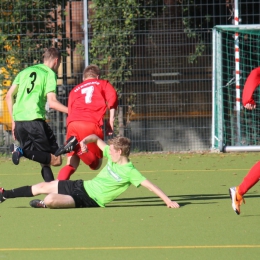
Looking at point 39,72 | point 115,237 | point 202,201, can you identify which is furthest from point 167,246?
point 39,72

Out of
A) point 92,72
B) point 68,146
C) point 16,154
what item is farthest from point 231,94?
point 68,146

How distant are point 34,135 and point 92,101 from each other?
2.51 ft

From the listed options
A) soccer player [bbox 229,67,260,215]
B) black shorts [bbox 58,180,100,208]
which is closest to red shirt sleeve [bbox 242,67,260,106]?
soccer player [bbox 229,67,260,215]

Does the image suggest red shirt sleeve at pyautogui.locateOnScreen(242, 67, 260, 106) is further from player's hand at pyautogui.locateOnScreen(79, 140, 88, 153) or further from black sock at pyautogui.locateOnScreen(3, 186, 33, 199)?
black sock at pyautogui.locateOnScreen(3, 186, 33, 199)

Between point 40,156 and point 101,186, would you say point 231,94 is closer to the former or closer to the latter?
point 40,156

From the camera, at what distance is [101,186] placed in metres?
7.94

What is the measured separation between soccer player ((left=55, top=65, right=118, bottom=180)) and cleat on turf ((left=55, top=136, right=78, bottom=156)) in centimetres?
33

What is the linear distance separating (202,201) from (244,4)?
6906 mm

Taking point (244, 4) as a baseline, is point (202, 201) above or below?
below

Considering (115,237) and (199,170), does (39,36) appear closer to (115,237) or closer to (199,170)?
(199,170)

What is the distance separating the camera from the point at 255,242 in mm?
6414

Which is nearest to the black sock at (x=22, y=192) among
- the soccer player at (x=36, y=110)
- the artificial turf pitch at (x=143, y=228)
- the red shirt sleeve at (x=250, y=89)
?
the artificial turf pitch at (x=143, y=228)

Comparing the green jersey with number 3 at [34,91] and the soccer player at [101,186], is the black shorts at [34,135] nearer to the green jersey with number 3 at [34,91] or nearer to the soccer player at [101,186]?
the green jersey with number 3 at [34,91]

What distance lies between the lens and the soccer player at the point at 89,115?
8789 mm
